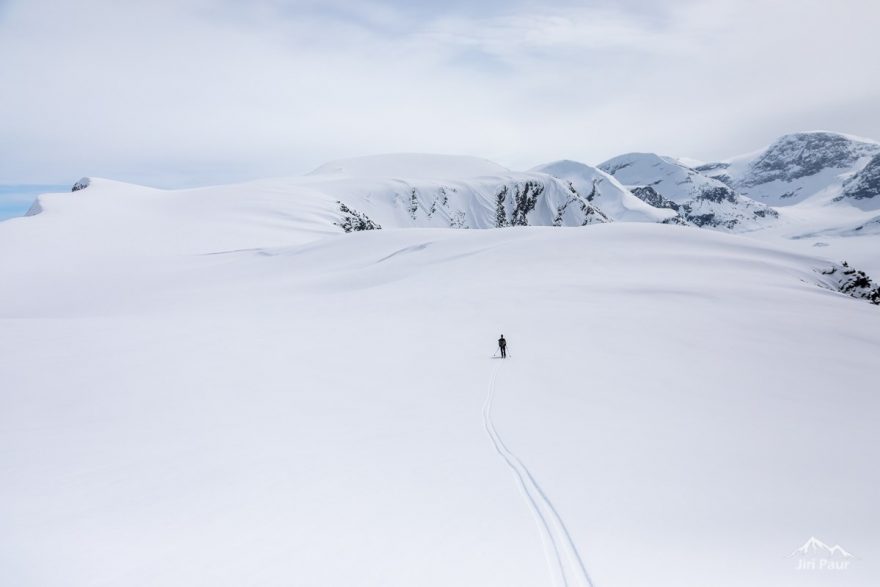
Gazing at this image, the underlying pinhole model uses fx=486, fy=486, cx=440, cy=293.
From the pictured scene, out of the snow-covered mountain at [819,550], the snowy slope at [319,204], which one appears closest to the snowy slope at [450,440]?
the snow-covered mountain at [819,550]

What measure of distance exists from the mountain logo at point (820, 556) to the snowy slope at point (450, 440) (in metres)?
0.21

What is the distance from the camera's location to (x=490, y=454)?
40.9 ft

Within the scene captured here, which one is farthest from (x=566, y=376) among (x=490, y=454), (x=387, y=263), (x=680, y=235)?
(x=680, y=235)

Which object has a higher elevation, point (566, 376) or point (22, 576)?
point (22, 576)

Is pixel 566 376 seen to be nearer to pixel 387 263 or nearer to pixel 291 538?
pixel 291 538

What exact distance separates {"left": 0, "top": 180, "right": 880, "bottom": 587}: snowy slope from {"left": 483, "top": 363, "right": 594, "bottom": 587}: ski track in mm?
56

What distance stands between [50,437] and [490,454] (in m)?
11.7

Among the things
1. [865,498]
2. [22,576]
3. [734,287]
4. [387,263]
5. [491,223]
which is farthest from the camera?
[491,223]

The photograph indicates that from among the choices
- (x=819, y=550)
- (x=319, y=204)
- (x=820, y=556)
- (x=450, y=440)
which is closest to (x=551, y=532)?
(x=450, y=440)

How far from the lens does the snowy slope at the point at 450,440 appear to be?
8.66 m

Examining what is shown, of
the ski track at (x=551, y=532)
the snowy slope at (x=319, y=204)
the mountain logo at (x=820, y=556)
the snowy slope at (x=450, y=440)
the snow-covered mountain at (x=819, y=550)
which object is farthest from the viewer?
the snowy slope at (x=319, y=204)

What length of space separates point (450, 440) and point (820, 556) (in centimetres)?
810

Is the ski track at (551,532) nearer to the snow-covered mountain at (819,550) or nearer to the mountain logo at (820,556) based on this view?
the mountain logo at (820,556)

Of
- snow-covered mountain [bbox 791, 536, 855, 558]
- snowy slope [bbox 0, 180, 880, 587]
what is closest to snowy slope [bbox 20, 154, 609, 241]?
snowy slope [bbox 0, 180, 880, 587]
